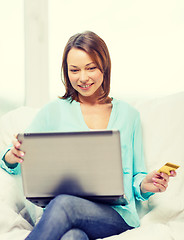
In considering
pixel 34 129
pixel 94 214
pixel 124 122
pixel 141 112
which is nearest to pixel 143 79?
pixel 141 112

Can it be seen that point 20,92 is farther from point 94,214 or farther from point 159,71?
point 94,214

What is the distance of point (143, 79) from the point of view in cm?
217

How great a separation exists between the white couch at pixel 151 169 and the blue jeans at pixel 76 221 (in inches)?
7.4

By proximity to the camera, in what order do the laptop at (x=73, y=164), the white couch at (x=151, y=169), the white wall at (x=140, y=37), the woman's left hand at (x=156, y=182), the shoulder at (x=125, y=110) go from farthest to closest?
the white wall at (x=140, y=37)
the shoulder at (x=125, y=110)
the white couch at (x=151, y=169)
the woman's left hand at (x=156, y=182)
the laptop at (x=73, y=164)

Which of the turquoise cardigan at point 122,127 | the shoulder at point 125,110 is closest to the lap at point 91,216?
the turquoise cardigan at point 122,127

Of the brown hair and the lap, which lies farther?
the brown hair

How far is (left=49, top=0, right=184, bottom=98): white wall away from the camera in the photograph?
6.95ft

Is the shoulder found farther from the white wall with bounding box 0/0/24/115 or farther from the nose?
the white wall with bounding box 0/0/24/115

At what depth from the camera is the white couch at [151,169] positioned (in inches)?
48.7

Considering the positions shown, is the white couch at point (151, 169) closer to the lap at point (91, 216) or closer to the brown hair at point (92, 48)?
the lap at point (91, 216)

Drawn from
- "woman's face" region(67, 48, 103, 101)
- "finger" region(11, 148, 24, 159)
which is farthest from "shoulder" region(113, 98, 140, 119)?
"finger" region(11, 148, 24, 159)

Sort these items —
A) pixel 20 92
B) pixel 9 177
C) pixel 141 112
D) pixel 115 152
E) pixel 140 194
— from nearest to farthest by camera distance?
pixel 115 152 → pixel 140 194 → pixel 9 177 → pixel 141 112 → pixel 20 92

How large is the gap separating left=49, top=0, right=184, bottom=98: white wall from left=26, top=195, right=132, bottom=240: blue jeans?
1163 mm

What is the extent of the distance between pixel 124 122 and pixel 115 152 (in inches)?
15.8
